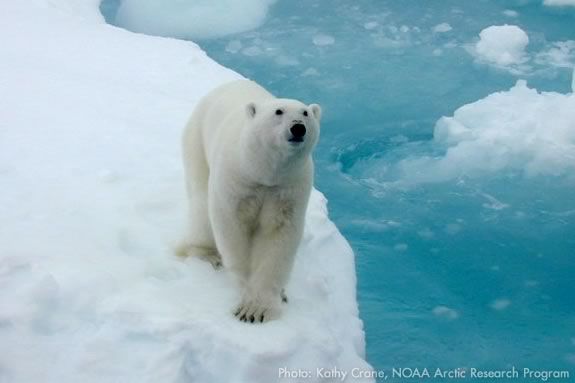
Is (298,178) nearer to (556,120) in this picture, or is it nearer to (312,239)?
(312,239)

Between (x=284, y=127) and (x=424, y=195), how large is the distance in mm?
2924

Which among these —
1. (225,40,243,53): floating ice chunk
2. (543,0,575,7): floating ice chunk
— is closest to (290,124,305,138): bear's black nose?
(225,40,243,53): floating ice chunk

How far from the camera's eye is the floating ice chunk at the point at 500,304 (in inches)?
161

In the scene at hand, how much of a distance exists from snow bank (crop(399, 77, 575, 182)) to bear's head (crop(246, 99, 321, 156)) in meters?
2.99

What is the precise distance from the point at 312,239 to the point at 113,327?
1.39 meters

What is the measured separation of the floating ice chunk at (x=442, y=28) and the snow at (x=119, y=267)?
421 cm

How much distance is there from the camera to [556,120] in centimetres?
594

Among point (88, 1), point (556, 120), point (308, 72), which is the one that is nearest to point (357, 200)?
point (556, 120)

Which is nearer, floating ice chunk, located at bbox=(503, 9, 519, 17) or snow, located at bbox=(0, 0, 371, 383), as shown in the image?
snow, located at bbox=(0, 0, 371, 383)

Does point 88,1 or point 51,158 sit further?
point 88,1

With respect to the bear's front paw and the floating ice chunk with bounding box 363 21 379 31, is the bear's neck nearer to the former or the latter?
the bear's front paw

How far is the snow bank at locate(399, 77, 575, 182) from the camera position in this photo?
5.59 meters

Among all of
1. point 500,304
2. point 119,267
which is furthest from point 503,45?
point 119,267

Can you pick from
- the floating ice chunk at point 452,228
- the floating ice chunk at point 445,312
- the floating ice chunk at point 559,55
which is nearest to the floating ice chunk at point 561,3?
the floating ice chunk at point 559,55
